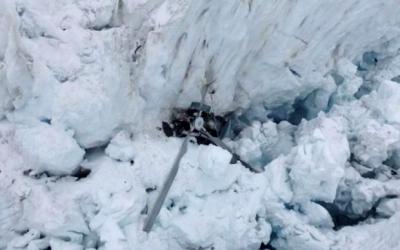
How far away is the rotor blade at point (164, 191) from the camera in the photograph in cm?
163

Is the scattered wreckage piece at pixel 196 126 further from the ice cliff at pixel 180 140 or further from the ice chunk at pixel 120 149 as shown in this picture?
the ice chunk at pixel 120 149

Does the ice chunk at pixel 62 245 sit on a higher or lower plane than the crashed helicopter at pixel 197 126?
lower

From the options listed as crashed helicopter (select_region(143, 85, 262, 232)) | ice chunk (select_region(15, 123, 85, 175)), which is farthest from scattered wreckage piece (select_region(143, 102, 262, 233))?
ice chunk (select_region(15, 123, 85, 175))

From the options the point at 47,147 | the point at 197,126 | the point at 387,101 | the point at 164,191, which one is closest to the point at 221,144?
the point at 197,126

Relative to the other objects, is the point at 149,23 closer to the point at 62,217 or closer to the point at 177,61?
the point at 177,61

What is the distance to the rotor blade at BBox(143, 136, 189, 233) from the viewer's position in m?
1.63

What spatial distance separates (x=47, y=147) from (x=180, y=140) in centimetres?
55

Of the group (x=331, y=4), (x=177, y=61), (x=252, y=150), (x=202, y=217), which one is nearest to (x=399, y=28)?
(x=331, y=4)

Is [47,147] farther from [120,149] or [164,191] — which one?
[164,191]

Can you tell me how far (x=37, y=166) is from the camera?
5.14ft

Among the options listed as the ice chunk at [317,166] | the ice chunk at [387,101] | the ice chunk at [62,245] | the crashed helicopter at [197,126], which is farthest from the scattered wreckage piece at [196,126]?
the ice chunk at [387,101]

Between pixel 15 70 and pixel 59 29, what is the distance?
0.64 feet

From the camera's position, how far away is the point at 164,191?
1705 millimetres

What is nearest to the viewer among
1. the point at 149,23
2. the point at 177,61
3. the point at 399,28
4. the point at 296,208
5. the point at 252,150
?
the point at 149,23
